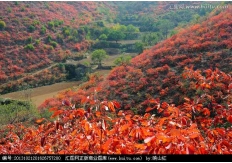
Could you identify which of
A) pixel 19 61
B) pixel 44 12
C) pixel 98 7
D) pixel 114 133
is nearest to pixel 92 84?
pixel 19 61

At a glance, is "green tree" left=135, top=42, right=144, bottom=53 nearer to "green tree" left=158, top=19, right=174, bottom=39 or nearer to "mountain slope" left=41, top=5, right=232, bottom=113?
"green tree" left=158, top=19, right=174, bottom=39

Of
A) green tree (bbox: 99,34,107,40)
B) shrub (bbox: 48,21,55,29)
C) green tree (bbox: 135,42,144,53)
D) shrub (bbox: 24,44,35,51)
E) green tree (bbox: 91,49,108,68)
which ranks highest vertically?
shrub (bbox: 48,21,55,29)

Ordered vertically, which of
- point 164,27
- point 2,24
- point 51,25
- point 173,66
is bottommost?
point 173,66

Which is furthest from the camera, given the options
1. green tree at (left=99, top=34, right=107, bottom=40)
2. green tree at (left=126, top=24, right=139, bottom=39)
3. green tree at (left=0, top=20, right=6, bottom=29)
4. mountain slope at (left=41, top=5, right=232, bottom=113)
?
green tree at (left=126, top=24, right=139, bottom=39)

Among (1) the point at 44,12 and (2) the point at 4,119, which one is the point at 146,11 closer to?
(1) the point at 44,12

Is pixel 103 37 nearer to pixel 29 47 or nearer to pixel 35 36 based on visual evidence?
pixel 35 36

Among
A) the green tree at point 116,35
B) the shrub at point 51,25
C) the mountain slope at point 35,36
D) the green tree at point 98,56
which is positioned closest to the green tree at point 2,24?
the mountain slope at point 35,36

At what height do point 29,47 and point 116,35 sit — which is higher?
point 116,35

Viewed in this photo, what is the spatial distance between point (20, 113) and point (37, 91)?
15.5 meters

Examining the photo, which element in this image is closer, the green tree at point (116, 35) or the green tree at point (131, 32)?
the green tree at point (116, 35)

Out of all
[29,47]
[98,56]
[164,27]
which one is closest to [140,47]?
[98,56]

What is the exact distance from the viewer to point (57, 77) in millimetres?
42156

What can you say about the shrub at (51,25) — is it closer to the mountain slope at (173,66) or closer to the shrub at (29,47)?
the shrub at (29,47)

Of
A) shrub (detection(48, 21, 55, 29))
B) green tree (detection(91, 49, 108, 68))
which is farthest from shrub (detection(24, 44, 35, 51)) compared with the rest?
green tree (detection(91, 49, 108, 68))
